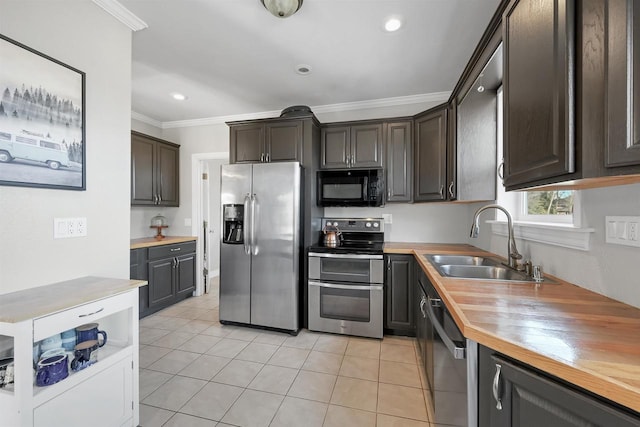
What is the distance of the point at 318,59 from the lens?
242cm

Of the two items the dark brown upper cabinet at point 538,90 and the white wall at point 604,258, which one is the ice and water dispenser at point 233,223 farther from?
the white wall at point 604,258

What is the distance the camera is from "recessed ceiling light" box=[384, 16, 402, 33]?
6.30 feet

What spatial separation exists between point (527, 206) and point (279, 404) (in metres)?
2.29

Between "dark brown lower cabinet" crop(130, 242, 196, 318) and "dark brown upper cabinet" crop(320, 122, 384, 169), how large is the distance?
2.26m

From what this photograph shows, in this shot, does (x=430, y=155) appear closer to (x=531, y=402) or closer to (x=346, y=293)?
(x=346, y=293)

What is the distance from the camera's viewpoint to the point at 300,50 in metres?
2.28

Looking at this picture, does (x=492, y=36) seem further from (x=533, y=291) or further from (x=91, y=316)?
(x=91, y=316)

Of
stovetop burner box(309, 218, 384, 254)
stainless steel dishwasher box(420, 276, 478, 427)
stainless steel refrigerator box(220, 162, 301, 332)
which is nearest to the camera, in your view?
stainless steel dishwasher box(420, 276, 478, 427)

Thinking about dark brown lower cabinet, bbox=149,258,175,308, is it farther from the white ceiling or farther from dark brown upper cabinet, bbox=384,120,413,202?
dark brown upper cabinet, bbox=384,120,413,202

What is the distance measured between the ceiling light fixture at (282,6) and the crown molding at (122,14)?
955mm

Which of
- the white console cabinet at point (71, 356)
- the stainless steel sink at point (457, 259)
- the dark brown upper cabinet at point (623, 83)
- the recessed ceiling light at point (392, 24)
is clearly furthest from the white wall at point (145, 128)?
the dark brown upper cabinet at point (623, 83)

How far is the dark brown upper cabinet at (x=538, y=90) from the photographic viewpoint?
892 millimetres

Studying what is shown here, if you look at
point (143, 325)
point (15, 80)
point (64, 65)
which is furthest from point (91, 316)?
point (143, 325)

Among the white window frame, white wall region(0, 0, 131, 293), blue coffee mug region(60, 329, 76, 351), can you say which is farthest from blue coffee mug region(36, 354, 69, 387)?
the white window frame
